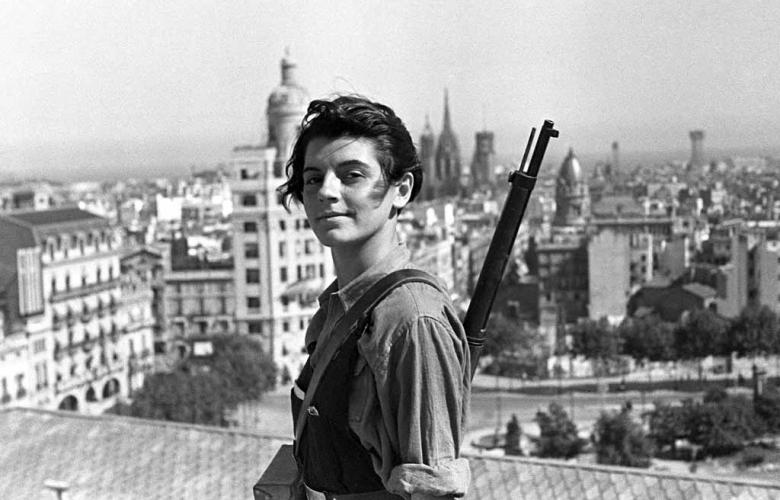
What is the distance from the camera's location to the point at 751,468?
52.1 feet

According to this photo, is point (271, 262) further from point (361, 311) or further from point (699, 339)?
point (361, 311)

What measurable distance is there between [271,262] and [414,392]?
25274 millimetres

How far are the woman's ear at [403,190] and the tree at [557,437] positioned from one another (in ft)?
50.1

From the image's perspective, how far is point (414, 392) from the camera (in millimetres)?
1314

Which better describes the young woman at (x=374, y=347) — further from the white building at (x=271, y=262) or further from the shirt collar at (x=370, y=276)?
the white building at (x=271, y=262)

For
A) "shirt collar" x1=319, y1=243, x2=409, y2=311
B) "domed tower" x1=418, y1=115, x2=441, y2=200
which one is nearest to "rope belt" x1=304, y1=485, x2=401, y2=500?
"shirt collar" x1=319, y1=243, x2=409, y2=311

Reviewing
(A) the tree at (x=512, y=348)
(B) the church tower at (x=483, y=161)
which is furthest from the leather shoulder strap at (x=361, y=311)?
(B) the church tower at (x=483, y=161)

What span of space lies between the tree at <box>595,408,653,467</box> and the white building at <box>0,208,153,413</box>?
9.61 meters

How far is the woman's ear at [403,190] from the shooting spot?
1.49 meters

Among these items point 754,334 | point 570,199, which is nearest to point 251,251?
point 754,334

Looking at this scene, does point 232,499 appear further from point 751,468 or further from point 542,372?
point 542,372

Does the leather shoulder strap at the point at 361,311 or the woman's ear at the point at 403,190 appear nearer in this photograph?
the leather shoulder strap at the point at 361,311

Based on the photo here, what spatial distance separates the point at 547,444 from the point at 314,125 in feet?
51.3

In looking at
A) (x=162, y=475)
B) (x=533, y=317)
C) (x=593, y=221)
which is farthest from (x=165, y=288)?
(x=162, y=475)
